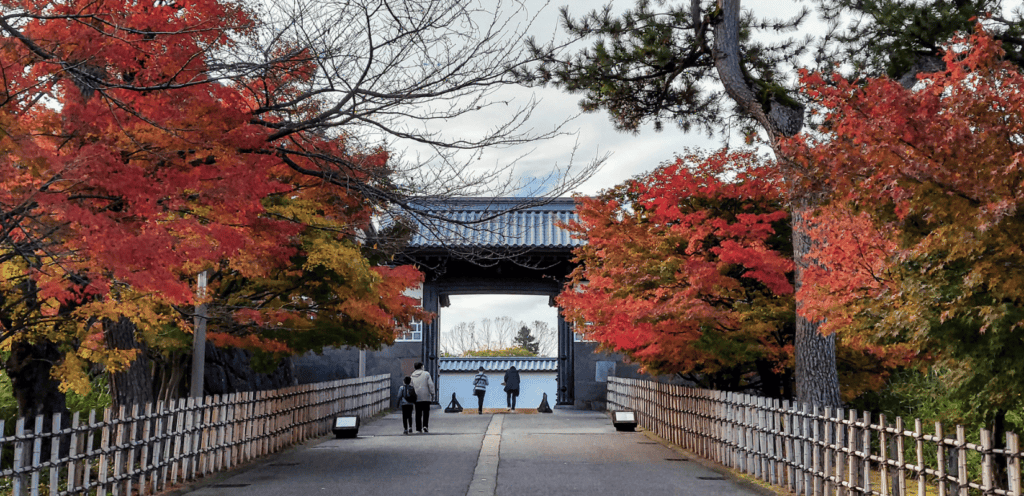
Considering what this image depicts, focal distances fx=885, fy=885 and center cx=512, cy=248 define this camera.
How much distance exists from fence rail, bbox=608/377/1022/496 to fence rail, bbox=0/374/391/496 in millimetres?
6624

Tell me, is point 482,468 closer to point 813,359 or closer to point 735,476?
point 735,476

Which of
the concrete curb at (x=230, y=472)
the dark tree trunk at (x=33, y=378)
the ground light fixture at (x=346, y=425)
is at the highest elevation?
the dark tree trunk at (x=33, y=378)

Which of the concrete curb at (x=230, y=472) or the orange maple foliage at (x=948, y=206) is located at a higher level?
the orange maple foliage at (x=948, y=206)

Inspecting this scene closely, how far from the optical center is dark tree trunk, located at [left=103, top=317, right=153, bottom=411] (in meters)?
10.5

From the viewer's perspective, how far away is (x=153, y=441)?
927 cm

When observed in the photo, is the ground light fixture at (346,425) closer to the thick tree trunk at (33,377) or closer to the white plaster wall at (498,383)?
the thick tree trunk at (33,377)

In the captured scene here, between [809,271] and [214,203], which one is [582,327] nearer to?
[809,271]

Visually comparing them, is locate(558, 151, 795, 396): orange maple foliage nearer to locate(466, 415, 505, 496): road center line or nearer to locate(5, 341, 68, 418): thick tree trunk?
locate(466, 415, 505, 496): road center line

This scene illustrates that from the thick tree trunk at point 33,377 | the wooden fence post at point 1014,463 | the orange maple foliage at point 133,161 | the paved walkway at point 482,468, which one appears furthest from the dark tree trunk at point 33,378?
the wooden fence post at point 1014,463

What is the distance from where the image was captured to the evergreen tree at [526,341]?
68.8 metres

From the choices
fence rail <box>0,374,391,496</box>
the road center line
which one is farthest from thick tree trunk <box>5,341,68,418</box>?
the road center line

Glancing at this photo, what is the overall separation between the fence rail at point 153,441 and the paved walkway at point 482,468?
1.24 ft

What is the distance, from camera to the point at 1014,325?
5.80 metres

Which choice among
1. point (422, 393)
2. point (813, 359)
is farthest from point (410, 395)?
point (813, 359)
